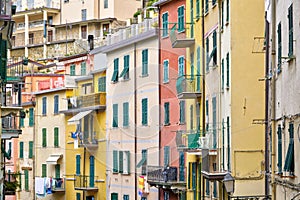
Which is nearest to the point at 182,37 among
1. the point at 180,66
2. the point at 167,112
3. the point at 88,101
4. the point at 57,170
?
the point at 180,66

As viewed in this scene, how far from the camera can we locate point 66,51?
93.2 metres

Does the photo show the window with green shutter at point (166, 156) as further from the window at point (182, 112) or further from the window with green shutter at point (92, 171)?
the window with green shutter at point (92, 171)

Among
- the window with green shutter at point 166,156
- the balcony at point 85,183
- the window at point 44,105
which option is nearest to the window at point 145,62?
the window with green shutter at point 166,156

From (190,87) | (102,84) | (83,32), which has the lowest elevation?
(190,87)

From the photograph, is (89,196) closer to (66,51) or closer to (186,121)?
(186,121)

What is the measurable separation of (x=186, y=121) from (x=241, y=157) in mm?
14743

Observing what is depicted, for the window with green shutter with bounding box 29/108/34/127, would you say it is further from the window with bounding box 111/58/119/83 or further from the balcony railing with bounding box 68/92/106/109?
the window with bounding box 111/58/119/83

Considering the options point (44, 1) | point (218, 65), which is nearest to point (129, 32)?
point (218, 65)

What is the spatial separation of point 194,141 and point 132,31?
51.7 ft

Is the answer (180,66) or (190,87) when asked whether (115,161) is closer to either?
(180,66)

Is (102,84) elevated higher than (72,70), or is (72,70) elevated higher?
Answer: (72,70)

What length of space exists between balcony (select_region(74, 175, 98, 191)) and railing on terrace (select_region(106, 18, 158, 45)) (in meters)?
8.53

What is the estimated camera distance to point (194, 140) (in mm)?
45312

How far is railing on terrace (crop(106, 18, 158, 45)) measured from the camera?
5757 centimetres
